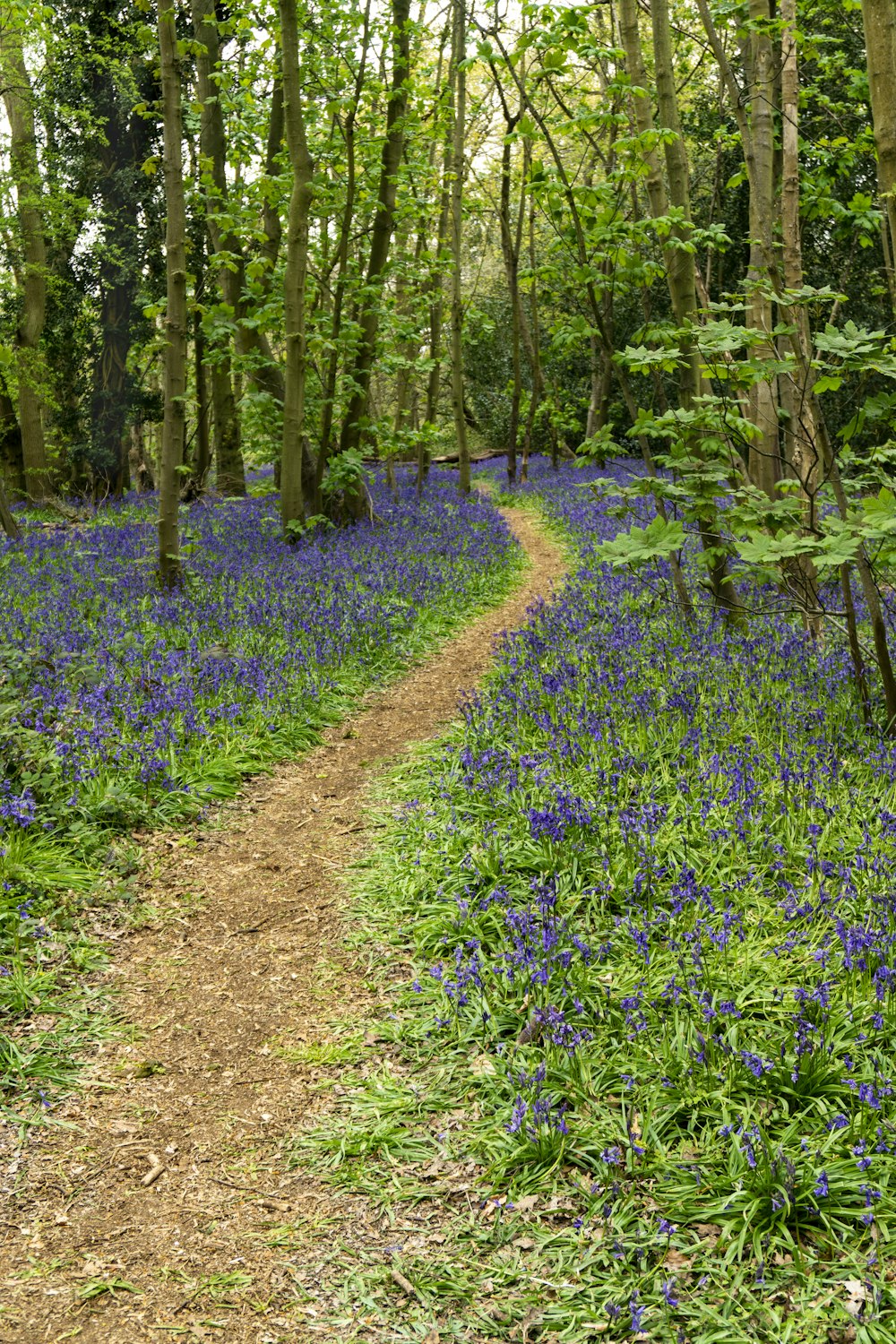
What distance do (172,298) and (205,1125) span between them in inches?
338

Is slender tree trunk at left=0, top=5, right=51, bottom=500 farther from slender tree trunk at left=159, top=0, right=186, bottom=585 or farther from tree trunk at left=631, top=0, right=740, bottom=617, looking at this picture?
tree trunk at left=631, top=0, right=740, bottom=617

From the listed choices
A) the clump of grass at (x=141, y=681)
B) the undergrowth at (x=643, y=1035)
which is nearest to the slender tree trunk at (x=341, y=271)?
the clump of grass at (x=141, y=681)

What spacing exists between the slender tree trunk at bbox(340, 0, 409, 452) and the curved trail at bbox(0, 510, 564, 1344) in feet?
31.8

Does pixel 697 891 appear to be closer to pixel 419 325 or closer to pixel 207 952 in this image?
pixel 207 952

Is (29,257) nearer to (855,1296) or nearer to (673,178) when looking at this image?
(673,178)

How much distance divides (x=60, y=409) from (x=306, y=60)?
8577mm

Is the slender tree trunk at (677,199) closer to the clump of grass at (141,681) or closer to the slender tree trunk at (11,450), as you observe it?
the clump of grass at (141,681)

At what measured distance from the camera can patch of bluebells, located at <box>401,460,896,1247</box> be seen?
3168 mm

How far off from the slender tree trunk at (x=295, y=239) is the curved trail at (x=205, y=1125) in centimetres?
731

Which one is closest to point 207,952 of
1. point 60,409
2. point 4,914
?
point 4,914

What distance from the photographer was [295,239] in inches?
441

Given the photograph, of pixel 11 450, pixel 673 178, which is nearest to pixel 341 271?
pixel 673 178

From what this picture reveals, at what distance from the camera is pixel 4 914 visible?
4473 mm

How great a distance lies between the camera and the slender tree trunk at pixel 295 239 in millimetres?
10820
